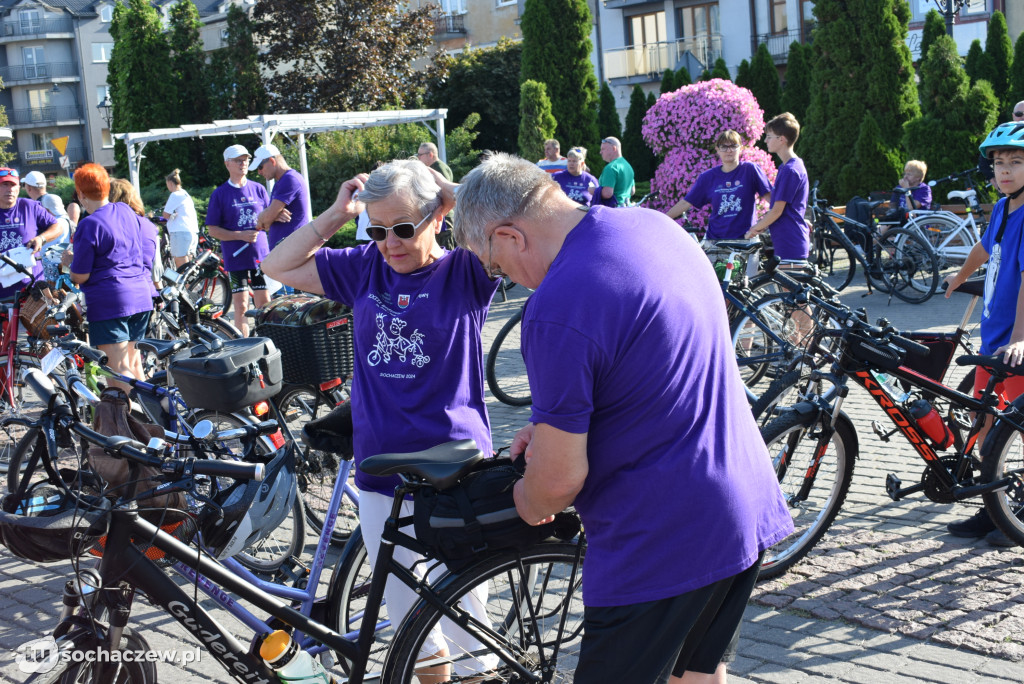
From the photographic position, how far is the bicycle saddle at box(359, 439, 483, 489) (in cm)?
252

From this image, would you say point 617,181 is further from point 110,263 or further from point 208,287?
point 110,263

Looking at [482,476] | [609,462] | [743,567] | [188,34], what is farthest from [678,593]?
[188,34]

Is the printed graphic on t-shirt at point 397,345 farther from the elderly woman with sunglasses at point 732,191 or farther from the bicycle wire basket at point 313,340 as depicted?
the elderly woman with sunglasses at point 732,191

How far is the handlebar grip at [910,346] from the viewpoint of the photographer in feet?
14.3

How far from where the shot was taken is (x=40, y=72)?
73375mm

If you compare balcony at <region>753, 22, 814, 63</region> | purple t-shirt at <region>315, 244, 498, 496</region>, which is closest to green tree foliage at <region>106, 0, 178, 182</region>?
balcony at <region>753, 22, 814, 63</region>

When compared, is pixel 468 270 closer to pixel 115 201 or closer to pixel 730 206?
pixel 115 201

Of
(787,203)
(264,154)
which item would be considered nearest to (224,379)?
(787,203)

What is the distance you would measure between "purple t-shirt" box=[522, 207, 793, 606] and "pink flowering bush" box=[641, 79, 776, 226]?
1225 centimetres

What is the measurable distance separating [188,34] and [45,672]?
34.6 metres

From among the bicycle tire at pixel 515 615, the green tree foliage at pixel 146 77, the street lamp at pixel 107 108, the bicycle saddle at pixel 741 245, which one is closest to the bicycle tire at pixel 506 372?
the bicycle saddle at pixel 741 245

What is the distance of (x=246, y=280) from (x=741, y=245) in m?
5.10

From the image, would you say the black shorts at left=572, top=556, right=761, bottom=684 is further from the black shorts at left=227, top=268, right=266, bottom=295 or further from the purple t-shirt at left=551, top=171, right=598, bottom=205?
the purple t-shirt at left=551, top=171, right=598, bottom=205

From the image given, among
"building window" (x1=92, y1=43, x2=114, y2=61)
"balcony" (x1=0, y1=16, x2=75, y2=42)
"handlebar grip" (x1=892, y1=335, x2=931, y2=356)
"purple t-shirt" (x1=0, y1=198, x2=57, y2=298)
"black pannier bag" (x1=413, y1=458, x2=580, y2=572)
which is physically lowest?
"handlebar grip" (x1=892, y1=335, x2=931, y2=356)
